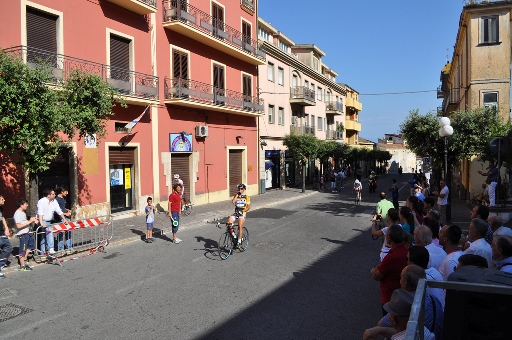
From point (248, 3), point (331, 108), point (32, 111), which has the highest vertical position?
point (248, 3)

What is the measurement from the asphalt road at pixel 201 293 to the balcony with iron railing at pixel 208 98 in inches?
361

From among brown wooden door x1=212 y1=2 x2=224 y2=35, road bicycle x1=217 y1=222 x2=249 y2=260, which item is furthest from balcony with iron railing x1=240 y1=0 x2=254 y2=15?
road bicycle x1=217 y1=222 x2=249 y2=260

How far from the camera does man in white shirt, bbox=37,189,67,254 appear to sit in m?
9.50

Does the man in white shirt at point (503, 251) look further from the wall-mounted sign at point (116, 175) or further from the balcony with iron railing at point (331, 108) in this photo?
the balcony with iron railing at point (331, 108)

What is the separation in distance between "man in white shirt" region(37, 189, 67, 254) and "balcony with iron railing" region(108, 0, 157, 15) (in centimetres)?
935

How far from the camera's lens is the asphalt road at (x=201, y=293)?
5.55 m

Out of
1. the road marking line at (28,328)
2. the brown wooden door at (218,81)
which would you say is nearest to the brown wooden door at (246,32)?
the brown wooden door at (218,81)

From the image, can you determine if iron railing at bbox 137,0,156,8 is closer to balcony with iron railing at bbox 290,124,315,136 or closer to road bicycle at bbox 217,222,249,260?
road bicycle at bbox 217,222,249,260

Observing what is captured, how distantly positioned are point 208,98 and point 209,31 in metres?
3.64

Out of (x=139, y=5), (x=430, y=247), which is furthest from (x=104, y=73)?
(x=430, y=247)

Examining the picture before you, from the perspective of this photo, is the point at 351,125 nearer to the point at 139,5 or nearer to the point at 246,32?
the point at 246,32

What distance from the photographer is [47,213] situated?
9.80 meters

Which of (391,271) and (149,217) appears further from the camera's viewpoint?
(149,217)

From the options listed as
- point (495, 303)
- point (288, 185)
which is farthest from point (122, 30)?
point (288, 185)
